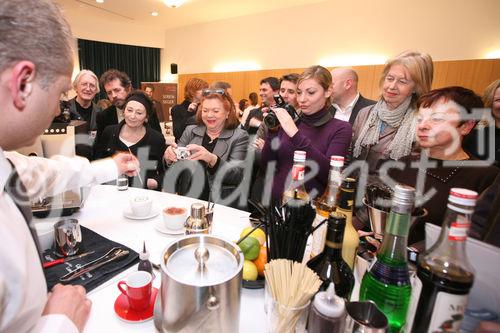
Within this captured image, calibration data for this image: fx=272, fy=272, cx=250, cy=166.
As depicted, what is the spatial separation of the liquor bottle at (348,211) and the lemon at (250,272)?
0.26 metres

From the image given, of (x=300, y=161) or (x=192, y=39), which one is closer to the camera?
(x=300, y=161)

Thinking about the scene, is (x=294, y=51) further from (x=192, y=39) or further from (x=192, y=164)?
(x=192, y=164)

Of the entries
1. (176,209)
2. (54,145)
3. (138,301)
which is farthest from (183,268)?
(54,145)

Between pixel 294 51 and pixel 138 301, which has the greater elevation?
pixel 294 51

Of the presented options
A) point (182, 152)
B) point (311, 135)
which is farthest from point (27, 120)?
point (311, 135)

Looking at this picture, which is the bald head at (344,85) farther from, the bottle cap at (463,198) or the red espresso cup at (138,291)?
the red espresso cup at (138,291)

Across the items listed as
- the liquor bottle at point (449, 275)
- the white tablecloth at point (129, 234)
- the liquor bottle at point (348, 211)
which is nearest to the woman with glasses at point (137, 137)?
the white tablecloth at point (129, 234)

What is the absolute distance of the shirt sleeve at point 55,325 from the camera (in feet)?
1.90

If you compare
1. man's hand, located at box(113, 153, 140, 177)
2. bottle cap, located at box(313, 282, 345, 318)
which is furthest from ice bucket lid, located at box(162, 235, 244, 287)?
man's hand, located at box(113, 153, 140, 177)

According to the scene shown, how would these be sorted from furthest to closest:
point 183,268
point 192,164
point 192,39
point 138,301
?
1. point 192,39
2. point 192,164
3. point 138,301
4. point 183,268

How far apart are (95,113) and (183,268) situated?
329cm

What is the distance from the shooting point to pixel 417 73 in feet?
5.54

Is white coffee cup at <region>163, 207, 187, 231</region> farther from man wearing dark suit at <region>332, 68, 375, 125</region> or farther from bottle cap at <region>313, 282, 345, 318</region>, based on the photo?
man wearing dark suit at <region>332, 68, 375, 125</region>

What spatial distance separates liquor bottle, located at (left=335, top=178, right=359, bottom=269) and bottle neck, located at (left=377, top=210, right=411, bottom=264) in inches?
5.4
